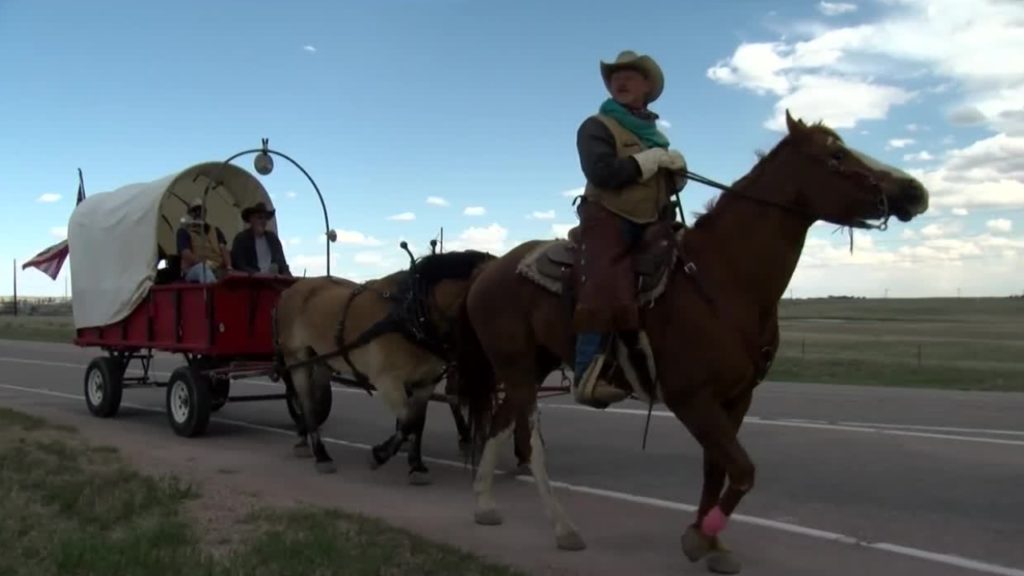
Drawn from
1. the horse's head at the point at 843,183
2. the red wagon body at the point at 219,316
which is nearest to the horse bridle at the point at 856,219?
the horse's head at the point at 843,183

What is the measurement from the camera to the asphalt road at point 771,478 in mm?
6242

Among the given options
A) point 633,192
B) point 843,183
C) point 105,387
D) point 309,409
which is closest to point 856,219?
point 843,183

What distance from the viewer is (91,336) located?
45.3 feet

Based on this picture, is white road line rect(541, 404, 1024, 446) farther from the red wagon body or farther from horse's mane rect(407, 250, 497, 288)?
the red wagon body

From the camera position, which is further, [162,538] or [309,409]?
[309,409]

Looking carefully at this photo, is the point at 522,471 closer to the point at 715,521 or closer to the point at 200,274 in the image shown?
the point at 715,521

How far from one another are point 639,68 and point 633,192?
0.85 meters

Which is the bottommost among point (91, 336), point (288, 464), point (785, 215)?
point (288, 464)

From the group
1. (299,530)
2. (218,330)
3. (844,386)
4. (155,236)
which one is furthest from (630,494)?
(844,386)

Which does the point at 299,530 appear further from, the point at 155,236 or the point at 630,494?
the point at 155,236

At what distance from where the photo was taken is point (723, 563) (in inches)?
228

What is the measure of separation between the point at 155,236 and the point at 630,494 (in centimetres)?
716

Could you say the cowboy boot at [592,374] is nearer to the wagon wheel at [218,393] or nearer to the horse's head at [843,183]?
the horse's head at [843,183]

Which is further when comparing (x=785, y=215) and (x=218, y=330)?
(x=218, y=330)
